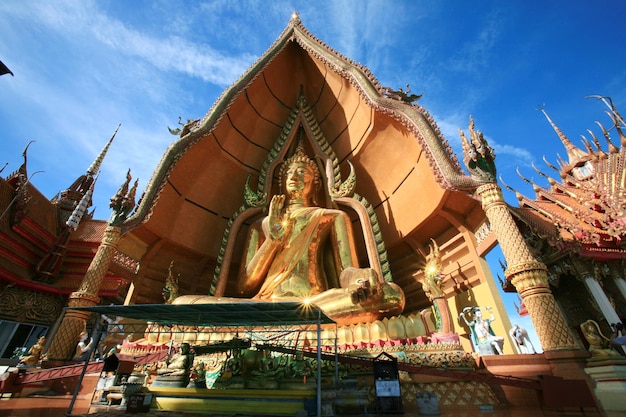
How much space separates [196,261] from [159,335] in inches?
89.0

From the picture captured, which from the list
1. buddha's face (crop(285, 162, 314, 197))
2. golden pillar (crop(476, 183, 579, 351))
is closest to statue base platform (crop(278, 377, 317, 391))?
golden pillar (crop(476, 183, 579, 351))

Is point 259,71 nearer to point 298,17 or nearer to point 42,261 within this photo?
point 298,17

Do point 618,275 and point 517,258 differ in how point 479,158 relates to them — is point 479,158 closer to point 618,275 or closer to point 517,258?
point 517,258

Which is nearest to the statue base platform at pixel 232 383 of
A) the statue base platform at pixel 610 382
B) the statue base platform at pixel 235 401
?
the statue base platform at pixel 235 401

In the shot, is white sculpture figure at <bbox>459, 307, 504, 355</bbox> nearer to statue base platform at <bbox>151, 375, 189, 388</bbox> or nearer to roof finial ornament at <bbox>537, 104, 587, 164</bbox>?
statue base platform at <bbox>151, 375, 189, 388</bbox>

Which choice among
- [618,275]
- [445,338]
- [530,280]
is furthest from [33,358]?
[618,275]

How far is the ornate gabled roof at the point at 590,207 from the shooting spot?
25.4 ft

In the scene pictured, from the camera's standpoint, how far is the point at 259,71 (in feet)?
23.1

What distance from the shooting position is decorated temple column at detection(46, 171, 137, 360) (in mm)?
4422

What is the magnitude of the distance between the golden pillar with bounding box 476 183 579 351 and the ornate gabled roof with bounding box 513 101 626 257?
402 cm

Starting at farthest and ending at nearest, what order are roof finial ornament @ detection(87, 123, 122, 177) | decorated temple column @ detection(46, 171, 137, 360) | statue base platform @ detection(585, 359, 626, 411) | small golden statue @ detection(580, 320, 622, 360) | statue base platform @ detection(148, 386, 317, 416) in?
roof finial ornament @ detection(87, 123, 122, 177)
decorated temple column @ detection(46, 171, 137, 360)
small golden statue @ detection(580, 320, 622, 360)
statue base platform @ detection(585, 359, 626, 411)
statue base platform @ detection(148, 386, 317, 416)

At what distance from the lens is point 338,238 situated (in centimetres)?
591

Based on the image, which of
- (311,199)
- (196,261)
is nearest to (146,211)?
(196,261)

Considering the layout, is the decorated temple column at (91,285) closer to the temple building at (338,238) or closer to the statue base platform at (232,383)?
the temple building at (338,238)
